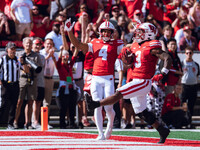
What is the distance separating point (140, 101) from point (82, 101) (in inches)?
179

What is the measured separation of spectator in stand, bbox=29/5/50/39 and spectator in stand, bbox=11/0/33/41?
0.34 metres

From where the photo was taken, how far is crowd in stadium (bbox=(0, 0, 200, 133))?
10.7 m

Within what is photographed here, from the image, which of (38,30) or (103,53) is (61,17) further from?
(103,53)

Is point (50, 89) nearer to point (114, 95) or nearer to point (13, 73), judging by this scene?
point (13, 73)

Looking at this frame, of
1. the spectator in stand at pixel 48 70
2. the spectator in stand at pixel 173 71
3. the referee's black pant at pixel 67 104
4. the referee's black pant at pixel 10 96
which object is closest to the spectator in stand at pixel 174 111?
the spectator in stand at pixel 173 71

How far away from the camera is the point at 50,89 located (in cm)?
1125

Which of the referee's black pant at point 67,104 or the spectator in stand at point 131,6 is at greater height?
the spectator in stand at point 131,6

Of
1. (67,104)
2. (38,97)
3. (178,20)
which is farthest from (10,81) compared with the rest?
(178,20)

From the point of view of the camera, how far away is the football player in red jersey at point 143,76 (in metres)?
6.92

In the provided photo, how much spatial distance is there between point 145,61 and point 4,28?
20.5 ft

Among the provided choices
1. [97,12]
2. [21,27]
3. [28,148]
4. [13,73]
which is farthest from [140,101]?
[97,12]

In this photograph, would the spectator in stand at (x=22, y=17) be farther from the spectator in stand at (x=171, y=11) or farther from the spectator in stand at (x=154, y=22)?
the spectator in stand at (x=171, y=11)

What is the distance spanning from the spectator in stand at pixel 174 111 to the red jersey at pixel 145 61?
452 centimetres

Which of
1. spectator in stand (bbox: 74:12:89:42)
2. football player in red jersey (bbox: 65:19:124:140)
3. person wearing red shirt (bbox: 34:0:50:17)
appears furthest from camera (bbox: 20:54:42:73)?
person wearing red shirt (bbox: 34:0:50:17)
